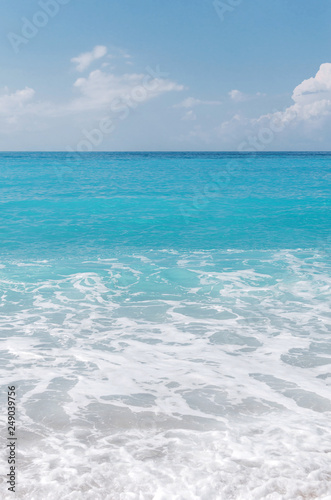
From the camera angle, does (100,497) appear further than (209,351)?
No

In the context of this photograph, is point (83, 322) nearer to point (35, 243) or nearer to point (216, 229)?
point (35, 243)

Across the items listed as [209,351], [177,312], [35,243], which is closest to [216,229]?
[35,243]

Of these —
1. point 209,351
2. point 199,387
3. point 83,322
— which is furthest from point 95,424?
point 83,322

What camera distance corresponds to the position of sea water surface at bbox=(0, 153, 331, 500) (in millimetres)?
4484

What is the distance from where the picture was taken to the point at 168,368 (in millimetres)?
6797

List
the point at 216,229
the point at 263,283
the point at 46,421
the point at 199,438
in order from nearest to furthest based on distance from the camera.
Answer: the point at 199,438 → the point at 46,421 → the point at 263,283 → the point at 216,229

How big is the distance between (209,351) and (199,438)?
2.45 m

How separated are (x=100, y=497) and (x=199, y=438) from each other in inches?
53.6

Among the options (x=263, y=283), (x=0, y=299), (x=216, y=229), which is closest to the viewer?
(x=0, y=299)

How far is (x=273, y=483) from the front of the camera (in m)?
4.33

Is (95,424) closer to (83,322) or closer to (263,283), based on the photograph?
(83,322)

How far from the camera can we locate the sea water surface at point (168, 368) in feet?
14.7

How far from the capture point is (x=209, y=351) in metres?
7.41

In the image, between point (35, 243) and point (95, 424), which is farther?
point (35, 243)
